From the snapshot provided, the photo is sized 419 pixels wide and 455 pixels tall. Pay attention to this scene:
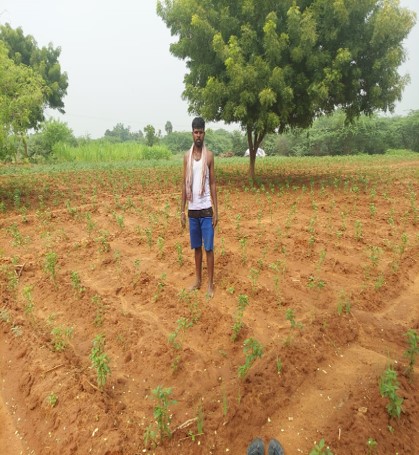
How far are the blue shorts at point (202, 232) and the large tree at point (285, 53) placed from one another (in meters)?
5.71

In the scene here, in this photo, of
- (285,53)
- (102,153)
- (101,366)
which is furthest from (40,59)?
(101,366)

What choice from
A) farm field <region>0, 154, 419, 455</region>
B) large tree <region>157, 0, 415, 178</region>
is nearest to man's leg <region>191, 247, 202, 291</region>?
farm field <region>0, 154, 419, 455</region>

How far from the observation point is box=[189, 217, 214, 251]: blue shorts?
3916 millimetres

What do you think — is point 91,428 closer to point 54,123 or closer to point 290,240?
point 290,240

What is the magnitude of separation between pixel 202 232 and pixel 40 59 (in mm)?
24548

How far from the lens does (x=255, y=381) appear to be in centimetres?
274

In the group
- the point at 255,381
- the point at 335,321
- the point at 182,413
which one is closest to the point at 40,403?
the point at 182,413

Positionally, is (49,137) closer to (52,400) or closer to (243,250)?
(243,250)

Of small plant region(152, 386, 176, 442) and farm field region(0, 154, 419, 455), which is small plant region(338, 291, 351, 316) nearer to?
farm field region(0, 154, 419, 455)

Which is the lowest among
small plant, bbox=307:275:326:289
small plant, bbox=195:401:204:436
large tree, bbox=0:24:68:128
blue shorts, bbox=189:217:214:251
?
small plant, bbox=195:401:204:436

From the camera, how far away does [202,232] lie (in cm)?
398

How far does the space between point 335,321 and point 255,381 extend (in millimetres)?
1155

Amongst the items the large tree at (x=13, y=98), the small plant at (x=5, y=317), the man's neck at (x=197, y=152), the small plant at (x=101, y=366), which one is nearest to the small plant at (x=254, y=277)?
the man's neck at (x=197, y=152)

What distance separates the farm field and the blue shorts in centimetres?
58
